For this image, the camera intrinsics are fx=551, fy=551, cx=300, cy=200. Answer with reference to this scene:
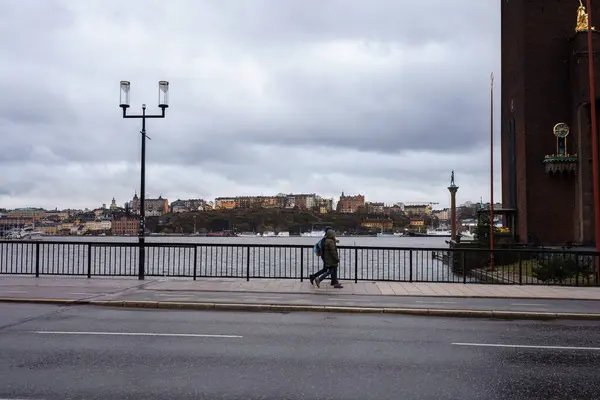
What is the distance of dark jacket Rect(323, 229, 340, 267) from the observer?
16.1 metres

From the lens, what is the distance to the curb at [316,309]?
39.5ft

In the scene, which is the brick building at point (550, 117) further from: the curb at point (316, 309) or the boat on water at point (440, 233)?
the boat on water at point (440, 233)

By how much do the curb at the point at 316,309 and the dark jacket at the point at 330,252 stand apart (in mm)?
3586

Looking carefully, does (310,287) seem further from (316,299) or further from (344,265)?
(344,265)

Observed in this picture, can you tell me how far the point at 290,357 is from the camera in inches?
313

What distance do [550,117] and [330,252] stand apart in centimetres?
3598

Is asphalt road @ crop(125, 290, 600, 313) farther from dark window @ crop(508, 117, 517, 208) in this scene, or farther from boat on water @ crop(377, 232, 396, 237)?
boat on water @ crop(377, 232, 396, 237)

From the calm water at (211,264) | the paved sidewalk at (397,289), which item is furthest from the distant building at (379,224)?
the paved sidewalk at (397,289)

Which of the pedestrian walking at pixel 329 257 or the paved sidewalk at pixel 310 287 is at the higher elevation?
the pedestrian walking at pixel 329 257

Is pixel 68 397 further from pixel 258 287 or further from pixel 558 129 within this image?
pixel 558 129

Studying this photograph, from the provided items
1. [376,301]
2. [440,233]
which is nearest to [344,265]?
[376,301]

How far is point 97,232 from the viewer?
633ft

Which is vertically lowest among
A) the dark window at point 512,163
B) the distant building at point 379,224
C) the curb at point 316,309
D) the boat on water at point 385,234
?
the boat on water at point 385,234

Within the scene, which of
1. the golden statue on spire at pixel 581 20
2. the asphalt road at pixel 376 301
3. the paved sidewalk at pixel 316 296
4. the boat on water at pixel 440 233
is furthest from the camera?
the boat on water at pixel 440 233
